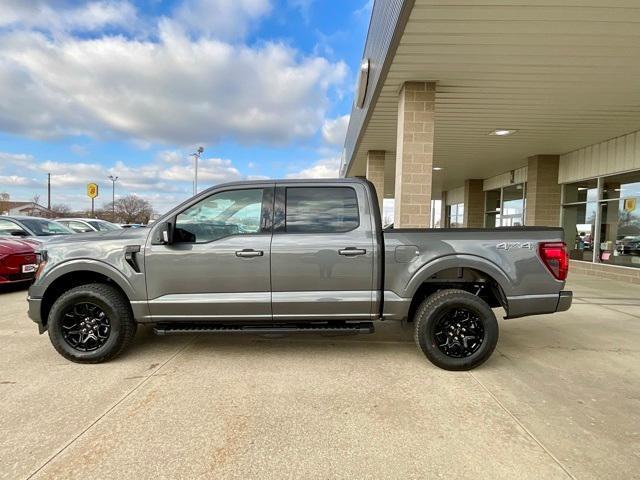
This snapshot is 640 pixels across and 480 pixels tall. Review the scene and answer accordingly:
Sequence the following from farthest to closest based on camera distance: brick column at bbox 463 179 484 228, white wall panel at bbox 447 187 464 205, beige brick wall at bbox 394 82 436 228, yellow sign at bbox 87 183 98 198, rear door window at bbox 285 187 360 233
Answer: yellow sign at bbox 87 183 98 198, white wall panel at bbox 447 187 464 205, brick column at bbox 463 179 484 228, beige brick wall at bbox 394 82 436 228, rear door window at bbox 285 187 360 233

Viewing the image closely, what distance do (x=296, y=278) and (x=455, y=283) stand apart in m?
1.78

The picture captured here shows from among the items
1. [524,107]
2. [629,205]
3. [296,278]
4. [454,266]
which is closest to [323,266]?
[296,278]

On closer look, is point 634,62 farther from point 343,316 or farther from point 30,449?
point 30,449

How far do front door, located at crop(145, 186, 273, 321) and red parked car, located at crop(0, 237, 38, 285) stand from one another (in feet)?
17.7

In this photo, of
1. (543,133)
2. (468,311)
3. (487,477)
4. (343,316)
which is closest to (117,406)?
(343,316)

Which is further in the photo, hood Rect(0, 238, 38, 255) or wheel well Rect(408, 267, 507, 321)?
hood Rect(0, 238, 38, 255)

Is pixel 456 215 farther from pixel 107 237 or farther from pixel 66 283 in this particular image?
pixel 66 283

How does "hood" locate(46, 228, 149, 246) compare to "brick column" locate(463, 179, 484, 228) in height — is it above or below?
below

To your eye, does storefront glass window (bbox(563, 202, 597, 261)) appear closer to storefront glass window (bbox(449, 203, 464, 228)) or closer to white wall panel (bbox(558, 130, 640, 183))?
white wall panel (bbox(558, 130, 640, 183))

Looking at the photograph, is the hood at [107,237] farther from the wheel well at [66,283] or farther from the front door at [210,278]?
the wheel well at [66,283]

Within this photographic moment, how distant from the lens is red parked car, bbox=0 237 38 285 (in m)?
7.51

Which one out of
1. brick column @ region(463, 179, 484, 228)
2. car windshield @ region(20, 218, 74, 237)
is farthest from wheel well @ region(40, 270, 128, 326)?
brick column @ region(463, 179, 484, 228)

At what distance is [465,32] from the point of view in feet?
17.0

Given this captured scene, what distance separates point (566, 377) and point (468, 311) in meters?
1.13
